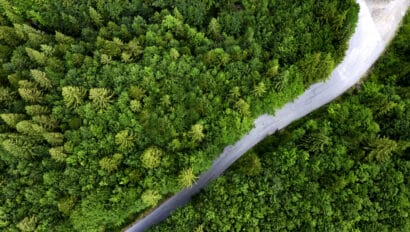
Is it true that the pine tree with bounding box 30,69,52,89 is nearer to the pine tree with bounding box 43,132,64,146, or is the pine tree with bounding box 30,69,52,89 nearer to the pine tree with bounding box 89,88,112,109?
the pine tree with bounding box 89,88,112,109

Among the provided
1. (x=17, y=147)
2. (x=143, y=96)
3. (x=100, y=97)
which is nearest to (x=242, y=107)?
(x=143, y=96)

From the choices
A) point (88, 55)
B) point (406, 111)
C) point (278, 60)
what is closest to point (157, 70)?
point (88, 55)

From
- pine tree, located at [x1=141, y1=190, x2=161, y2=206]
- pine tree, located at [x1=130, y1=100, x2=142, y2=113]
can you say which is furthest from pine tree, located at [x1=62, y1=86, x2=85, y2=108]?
pine tree, located at [x1=141, y1=190, x2=161, y2=206]

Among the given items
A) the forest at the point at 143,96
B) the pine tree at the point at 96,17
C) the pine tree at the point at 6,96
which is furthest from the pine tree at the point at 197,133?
the pine tree at the point at 6,96

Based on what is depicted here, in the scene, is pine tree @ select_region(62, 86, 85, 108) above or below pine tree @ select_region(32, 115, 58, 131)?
above

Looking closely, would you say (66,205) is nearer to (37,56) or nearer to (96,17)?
(37,56)

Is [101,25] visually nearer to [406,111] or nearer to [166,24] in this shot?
→ [166,24]
